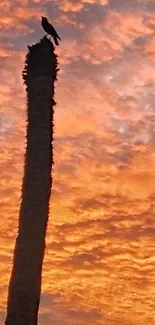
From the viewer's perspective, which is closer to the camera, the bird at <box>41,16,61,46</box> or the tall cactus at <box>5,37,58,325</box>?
the tall cactus at <box>5,37,58,325</box>

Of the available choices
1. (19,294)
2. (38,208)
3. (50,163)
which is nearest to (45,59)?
(50,163)

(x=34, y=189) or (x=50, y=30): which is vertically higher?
(x=50, y=30)

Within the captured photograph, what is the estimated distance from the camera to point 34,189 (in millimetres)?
11727

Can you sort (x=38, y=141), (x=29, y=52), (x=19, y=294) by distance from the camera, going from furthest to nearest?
(x=29, y=52), (x=38, y=141), (x=19, y=294)

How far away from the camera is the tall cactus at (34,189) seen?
11070 mm

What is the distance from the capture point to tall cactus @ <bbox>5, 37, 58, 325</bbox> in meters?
11.1

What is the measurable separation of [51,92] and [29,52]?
1.21 m

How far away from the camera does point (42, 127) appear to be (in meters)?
12.2

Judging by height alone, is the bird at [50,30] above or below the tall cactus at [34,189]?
above

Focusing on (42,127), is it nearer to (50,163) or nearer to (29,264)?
(50,163)

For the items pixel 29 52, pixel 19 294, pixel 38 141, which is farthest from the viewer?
pixel 29 52

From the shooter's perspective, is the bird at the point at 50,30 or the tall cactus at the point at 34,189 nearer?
the tall cactus at the point at 34,189

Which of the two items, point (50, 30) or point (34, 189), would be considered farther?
point (50, 30)

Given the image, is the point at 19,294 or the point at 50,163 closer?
the point at 19,294
